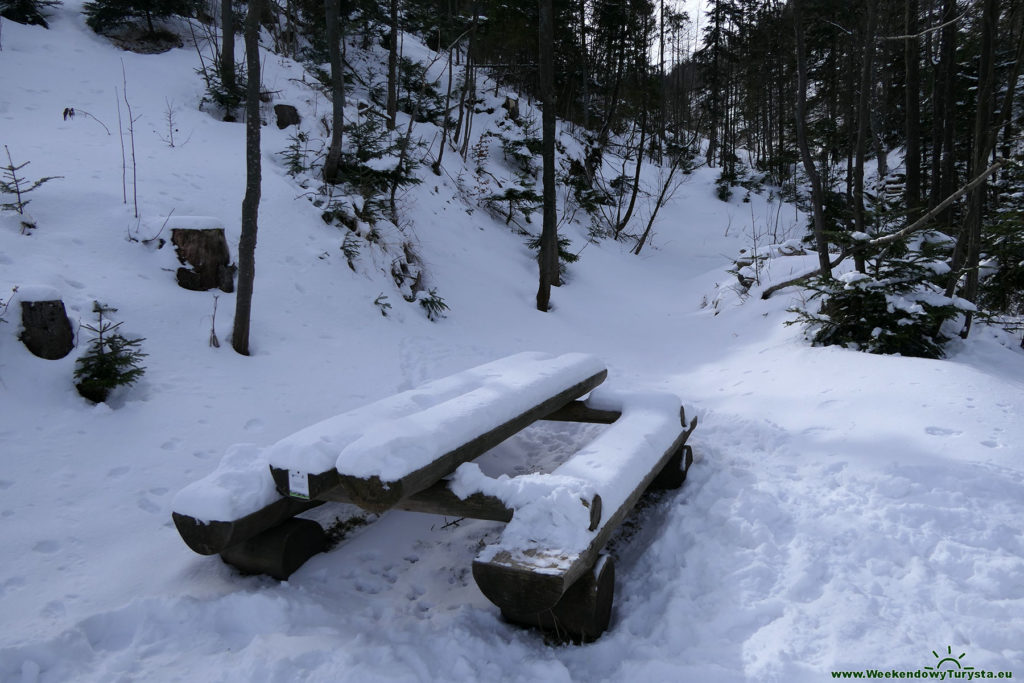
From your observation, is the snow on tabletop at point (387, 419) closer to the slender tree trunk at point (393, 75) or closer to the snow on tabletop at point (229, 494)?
the snow on tabletop at point (229, 494)

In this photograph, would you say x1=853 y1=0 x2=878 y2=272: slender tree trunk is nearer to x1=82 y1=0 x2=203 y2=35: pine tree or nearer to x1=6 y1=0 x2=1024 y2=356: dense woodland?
x1=6 y1=0 x2=1024 y2=356: dense woodland

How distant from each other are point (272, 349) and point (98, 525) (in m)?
2.75

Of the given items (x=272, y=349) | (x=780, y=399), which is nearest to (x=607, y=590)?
(x=780, y=399)

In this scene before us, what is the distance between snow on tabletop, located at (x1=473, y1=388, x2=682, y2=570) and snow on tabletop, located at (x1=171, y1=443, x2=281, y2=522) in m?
1.04

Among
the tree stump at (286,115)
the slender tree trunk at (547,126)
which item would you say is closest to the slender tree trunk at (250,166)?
the slender tree trunk at (547,126)

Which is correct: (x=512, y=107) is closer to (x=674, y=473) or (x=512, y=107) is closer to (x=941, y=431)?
(x=674, y=473)

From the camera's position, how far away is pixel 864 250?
257 inches

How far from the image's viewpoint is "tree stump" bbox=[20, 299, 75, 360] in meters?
4.62

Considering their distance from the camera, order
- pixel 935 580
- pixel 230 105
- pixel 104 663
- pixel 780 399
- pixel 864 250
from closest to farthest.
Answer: pixel 104 663 → pixel 935 580 → pixel 780 399 → pixel 864 250 → pixel 230 105

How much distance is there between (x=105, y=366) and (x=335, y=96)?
6.57 meters

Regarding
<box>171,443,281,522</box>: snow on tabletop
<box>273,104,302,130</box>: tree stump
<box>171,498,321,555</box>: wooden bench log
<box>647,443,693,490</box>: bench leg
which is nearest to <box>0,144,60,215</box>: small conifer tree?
<box>171,443,281,522</box>: snow on tabletop

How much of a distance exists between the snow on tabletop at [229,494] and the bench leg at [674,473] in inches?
102

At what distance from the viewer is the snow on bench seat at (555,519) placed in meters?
2.55

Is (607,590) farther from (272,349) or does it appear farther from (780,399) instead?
(272,349)
